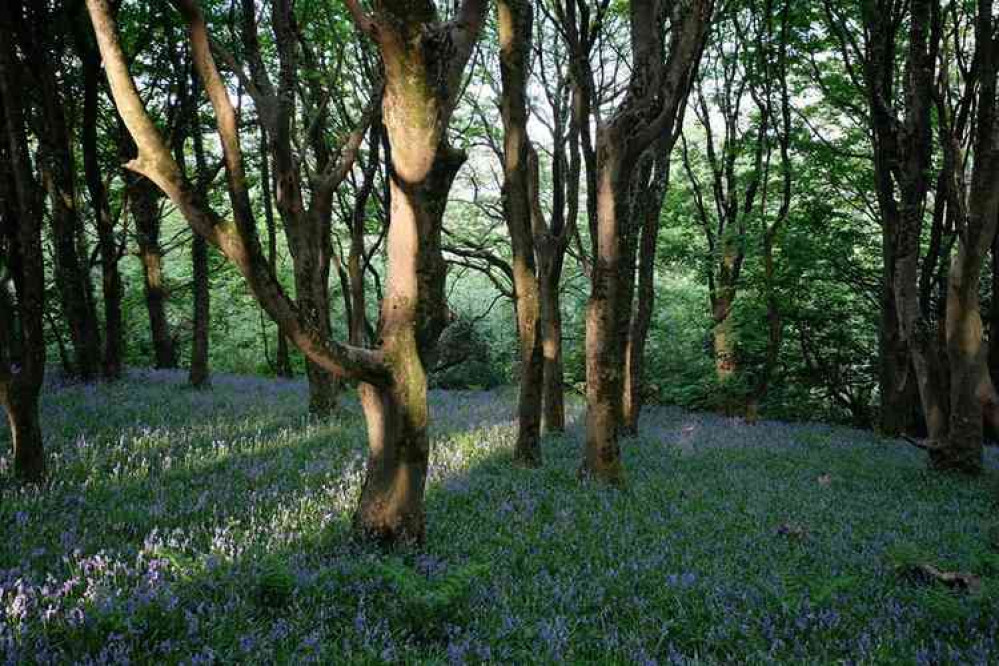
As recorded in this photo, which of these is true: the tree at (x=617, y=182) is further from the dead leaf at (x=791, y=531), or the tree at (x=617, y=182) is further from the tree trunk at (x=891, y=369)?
the tree trunk at (x=891, y=369)

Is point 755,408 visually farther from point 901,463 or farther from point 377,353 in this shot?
point 377,353

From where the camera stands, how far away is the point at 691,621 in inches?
152

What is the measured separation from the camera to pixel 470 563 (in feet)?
14.5

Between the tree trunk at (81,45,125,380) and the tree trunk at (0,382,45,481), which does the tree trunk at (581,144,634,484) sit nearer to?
the tree trunk at (0,382,45,481)

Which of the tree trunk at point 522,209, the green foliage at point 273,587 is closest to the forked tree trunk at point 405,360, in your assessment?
the green foliage at point 273,587

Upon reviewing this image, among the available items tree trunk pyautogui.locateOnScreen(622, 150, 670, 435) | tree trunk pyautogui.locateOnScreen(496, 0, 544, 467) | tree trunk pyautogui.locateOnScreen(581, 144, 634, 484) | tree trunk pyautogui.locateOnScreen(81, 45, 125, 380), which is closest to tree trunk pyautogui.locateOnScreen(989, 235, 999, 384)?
tree trunk pyautogui.locateOnScreen(622, 150, 670, 435)

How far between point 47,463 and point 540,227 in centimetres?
779

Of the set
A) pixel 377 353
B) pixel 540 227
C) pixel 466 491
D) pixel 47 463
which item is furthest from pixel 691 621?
pixel 540 227

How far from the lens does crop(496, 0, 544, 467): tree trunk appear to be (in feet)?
27.3

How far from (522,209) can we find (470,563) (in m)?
5.58

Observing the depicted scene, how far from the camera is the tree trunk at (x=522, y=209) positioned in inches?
328

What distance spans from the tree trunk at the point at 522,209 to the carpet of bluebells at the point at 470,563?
0.78 m

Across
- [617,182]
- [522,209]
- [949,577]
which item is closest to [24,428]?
[522,209]

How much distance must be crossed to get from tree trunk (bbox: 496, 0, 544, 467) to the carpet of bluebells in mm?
776
